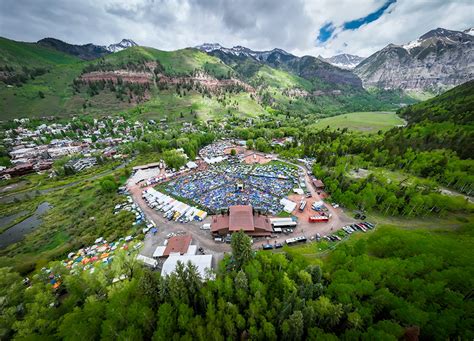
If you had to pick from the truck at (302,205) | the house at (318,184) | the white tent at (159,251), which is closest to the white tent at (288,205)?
the truck at (302,205)

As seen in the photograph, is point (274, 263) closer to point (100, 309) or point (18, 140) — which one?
point (100, 309)

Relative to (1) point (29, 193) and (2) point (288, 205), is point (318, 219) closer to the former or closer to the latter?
(2) point (288, 205)

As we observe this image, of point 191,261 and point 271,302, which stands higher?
point 271,302

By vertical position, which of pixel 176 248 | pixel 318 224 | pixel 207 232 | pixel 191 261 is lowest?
pixel 207 232

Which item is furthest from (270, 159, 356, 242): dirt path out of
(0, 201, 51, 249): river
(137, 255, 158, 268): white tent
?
(0, 201, 51, 249): river

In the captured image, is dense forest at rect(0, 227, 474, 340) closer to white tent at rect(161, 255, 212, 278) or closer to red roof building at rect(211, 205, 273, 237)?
white tent at rect(161, 255, 212, 278)

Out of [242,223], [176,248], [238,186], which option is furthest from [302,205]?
[176,248]

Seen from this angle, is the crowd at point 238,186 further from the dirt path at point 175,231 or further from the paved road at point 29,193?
the paved road at point 29,193

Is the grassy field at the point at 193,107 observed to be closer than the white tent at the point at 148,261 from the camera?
No
